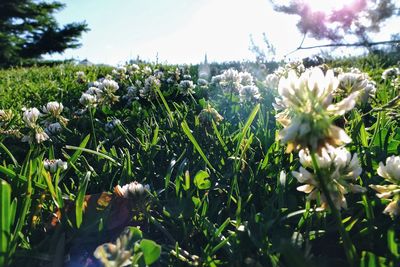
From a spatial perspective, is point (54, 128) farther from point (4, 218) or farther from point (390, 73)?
point (390, 73)

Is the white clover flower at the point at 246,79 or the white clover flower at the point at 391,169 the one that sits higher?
the white clover flower at the point at 246,79

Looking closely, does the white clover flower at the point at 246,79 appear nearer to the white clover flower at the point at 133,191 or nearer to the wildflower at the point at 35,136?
the wildflower at the point at 35,136

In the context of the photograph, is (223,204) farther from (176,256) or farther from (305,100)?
(305,100)

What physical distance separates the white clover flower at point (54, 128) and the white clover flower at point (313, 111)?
53.9 inches

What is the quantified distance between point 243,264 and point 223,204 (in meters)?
0.32

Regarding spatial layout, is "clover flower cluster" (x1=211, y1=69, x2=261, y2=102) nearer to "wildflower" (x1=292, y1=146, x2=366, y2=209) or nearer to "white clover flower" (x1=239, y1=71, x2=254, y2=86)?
"white clover flower" (x1=239, y1=71, x2=254, y2=86)

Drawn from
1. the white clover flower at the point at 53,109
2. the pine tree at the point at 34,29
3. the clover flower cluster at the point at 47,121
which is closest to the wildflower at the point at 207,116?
the clover flower cluster at the point at 47,121

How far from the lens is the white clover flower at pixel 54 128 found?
75.2 inches

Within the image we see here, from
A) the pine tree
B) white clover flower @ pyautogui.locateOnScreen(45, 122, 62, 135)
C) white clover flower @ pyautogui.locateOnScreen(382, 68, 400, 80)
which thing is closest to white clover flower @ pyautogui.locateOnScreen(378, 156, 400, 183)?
white clover flower @ pyautogui.locateOnScreen(45, 122, 62, 135)

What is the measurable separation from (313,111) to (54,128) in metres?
1.45

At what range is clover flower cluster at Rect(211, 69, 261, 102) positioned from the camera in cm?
237

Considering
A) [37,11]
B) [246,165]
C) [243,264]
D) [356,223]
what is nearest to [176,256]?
[243,264]

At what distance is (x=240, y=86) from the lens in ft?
8.64

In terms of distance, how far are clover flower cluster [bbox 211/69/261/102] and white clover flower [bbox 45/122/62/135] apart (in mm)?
961
